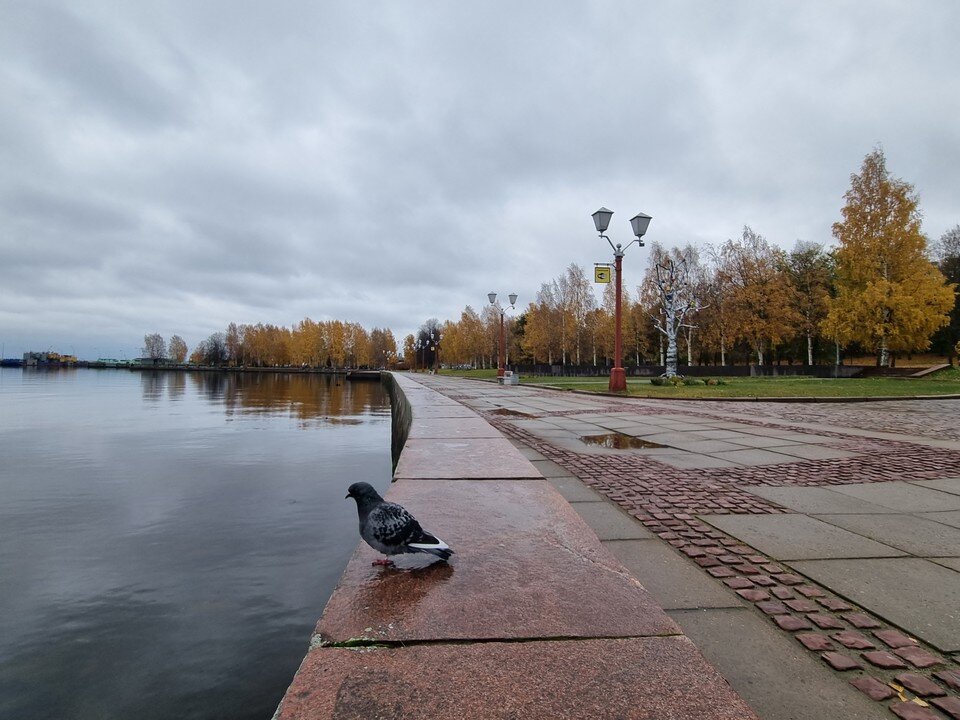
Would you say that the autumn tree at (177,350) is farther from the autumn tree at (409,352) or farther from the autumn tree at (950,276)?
the autumn tree at (950,276)

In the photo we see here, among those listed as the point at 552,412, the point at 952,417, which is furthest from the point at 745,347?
the point at 552,412

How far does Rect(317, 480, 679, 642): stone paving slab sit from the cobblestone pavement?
0.82 meters

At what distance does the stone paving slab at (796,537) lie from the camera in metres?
3.13

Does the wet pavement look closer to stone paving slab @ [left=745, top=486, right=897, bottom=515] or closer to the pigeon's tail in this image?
the pigeon's tail

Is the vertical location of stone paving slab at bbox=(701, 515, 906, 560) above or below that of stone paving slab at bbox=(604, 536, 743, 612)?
below

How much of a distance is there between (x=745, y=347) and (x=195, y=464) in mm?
54897

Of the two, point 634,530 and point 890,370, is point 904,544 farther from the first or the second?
point 890,370

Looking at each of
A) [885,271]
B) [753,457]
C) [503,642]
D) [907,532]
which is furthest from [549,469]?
[885,271]

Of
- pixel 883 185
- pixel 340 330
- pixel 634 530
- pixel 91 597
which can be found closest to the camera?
pixel 634 530

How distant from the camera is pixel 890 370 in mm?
32156

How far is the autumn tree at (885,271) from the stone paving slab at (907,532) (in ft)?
113

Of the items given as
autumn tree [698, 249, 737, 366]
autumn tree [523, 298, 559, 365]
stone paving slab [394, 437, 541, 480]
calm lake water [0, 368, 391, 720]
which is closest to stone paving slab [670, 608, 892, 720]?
stone paving slab [394, 437, 541, 480]

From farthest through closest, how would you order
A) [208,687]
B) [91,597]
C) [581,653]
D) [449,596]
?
[91,597] → [208,687] → [449,596] → [581,653]

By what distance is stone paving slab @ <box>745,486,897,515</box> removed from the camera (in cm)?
410
